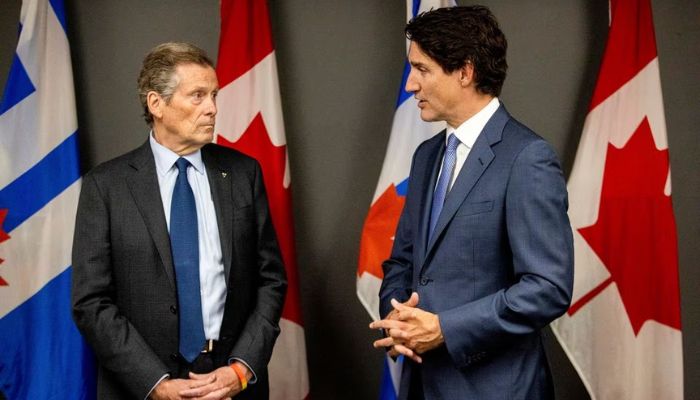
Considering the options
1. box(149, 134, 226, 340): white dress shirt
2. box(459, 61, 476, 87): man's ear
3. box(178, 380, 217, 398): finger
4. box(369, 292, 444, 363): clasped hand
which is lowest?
box(178, 380, 217, 398): finger

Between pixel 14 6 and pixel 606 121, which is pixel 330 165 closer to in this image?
pixel 606 121

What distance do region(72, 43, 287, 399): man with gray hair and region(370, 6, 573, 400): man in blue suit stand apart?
44 cm

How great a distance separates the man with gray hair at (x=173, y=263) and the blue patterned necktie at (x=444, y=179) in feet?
1.85

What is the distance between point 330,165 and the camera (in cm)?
359

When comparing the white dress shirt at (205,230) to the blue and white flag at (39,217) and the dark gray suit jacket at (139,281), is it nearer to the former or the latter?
the dark gray suit jacket at (139,281)

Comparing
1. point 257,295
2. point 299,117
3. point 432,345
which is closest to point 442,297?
point 432,345

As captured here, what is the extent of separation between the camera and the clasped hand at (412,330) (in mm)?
1860

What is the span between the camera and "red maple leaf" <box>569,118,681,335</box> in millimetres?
3002

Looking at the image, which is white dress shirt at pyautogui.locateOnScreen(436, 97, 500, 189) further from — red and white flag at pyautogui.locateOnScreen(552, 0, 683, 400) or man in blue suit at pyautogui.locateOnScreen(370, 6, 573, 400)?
red and white flag at pyautogui.locateOnScreen(552, 0, 683, 400)

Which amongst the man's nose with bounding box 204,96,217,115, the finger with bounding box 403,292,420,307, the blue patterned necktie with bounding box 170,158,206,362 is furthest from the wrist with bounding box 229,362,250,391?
the man's nose with bounding box 204,96,217,115

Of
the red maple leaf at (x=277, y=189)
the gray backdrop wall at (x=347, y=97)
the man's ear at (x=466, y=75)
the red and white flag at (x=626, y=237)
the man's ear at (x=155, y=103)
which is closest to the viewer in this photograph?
the man's ear at (x=466, y=75)

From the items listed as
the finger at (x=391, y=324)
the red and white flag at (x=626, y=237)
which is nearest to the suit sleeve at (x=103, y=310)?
the finger at (x=391, y=324)

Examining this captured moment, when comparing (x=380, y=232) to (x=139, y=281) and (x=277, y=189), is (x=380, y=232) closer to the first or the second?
(x=277, y=189)

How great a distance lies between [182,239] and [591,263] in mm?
1632
